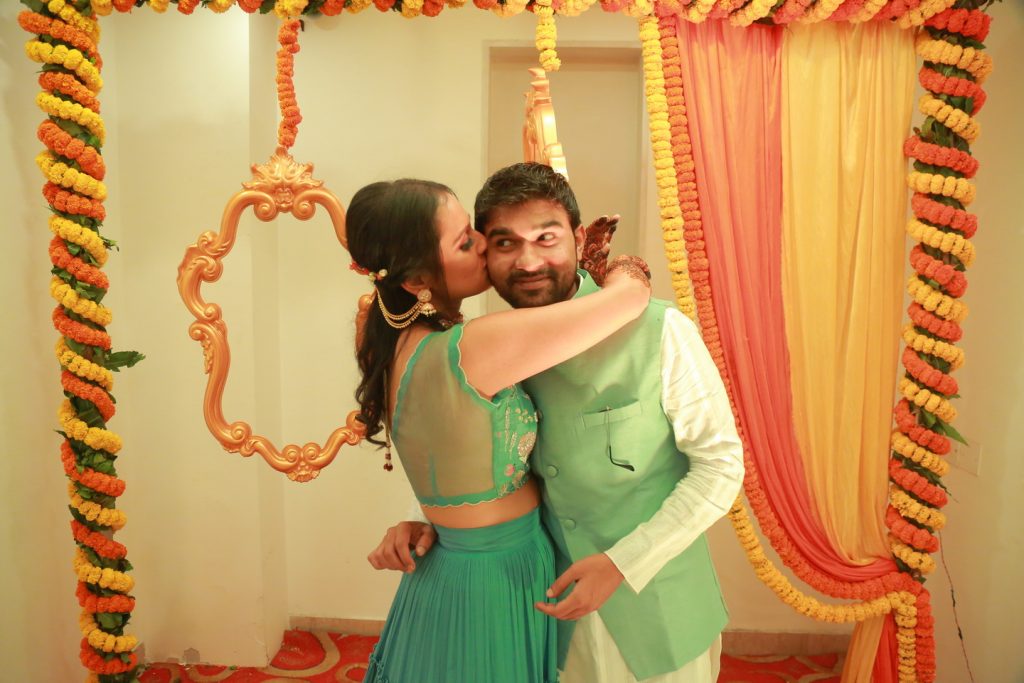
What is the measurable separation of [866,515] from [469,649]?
126cm

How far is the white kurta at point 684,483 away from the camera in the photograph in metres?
1.30

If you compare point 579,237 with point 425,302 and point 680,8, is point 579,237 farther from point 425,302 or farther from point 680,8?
point 680,8

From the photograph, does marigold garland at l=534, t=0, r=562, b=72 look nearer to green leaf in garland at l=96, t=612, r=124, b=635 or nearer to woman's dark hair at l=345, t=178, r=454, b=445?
woman's dark hair at l=345, t=178, r=454, b=445

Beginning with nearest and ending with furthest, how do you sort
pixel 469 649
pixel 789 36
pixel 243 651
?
pixel 469 649, pixel 789 36, pixel 243 651

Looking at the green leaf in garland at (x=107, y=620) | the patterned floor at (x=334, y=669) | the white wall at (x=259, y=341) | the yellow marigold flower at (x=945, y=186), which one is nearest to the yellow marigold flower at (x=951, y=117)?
the yellow marigold flower at (x=945, y=186)

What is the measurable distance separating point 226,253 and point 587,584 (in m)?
1.18

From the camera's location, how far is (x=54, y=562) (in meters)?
2.27

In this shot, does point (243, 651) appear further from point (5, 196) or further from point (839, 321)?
point (839, 321)

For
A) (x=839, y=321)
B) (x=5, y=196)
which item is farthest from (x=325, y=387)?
(x=839, y=321)

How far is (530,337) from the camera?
1268mm

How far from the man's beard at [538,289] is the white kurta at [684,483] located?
0.73 ft

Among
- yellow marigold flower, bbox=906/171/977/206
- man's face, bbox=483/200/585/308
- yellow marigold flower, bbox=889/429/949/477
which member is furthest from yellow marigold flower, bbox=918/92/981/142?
man's face, bbox=483/200/585/308

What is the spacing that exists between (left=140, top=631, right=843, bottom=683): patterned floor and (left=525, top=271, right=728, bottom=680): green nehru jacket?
1462mm

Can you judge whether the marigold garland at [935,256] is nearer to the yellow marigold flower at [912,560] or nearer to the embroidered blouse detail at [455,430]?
the yellow marigold flower at [912,560]
